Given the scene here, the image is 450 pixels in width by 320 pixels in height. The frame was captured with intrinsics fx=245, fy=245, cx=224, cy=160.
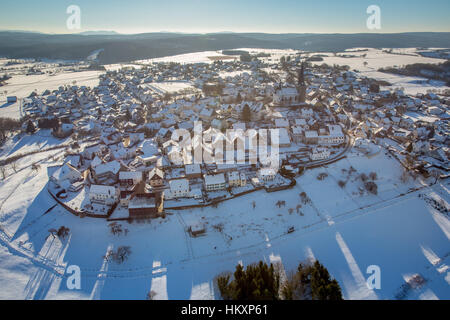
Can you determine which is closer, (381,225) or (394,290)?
(394,290)

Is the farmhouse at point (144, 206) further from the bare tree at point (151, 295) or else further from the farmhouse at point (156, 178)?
the bare tree at point (151, 295)

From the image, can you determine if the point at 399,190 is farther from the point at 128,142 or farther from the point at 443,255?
the point at 128,142

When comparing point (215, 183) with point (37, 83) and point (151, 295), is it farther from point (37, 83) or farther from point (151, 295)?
point (37, 83)

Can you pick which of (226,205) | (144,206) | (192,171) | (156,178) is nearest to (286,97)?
(192,171)

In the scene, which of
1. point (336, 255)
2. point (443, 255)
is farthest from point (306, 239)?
point (443, 255)

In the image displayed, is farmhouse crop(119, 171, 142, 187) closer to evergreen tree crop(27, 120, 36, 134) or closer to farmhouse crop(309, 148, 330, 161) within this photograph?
farmhouse crop(309, 148, 330, 161)

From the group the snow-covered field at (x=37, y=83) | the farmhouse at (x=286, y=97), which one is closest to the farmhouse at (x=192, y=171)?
the farmhouse at (x=286, y=97)

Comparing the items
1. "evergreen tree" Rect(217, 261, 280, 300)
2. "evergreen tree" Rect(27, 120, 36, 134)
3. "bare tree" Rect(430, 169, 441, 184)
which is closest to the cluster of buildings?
"bare tree" Rect(430, 169, 441, 184)
